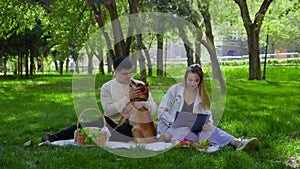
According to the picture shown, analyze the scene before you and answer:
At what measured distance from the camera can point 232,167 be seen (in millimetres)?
4020

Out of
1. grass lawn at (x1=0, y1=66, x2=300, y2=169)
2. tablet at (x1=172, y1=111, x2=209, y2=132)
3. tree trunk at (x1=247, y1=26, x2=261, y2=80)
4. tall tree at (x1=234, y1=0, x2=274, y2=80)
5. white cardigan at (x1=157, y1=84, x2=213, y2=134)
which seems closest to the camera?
grass lawn at (x1=0, y1=66, x2=300, y2=169)

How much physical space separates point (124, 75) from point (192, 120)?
1080mm

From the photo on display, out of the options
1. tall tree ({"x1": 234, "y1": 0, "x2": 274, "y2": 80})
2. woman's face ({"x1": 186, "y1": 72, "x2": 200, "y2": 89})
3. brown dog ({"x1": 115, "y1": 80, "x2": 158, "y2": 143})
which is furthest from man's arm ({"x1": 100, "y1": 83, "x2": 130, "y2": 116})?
tall tree ({"x1": 234, "y1": 0, "x2": 274, "y2": 80})

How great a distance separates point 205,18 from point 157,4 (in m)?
4.29

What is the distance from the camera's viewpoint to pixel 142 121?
4.90m

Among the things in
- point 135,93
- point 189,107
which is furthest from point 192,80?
point 135,93

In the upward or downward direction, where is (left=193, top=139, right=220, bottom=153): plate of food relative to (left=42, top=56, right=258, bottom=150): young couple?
downward

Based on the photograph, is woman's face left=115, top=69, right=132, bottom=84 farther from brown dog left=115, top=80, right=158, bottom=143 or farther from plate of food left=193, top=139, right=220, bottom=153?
plate of food left=193, top=139, right=220, bottom=153

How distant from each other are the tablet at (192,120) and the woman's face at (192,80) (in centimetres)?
37

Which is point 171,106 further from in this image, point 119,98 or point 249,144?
point 249,144

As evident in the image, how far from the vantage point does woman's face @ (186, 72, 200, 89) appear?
518 centimetres

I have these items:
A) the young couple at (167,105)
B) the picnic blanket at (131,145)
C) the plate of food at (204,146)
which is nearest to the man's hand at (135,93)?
the young couple at (167,105)

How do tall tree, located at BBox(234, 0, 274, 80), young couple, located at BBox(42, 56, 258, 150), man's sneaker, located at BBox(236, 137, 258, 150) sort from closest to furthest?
man's sneaker, located at BBox(236, 137, 258, 150), young couple, located at BBox(42, 56, 258, 150), tall tree, located at BBox(234, 0, 274, 80)

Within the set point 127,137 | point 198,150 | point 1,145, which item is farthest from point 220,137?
point 1,145
